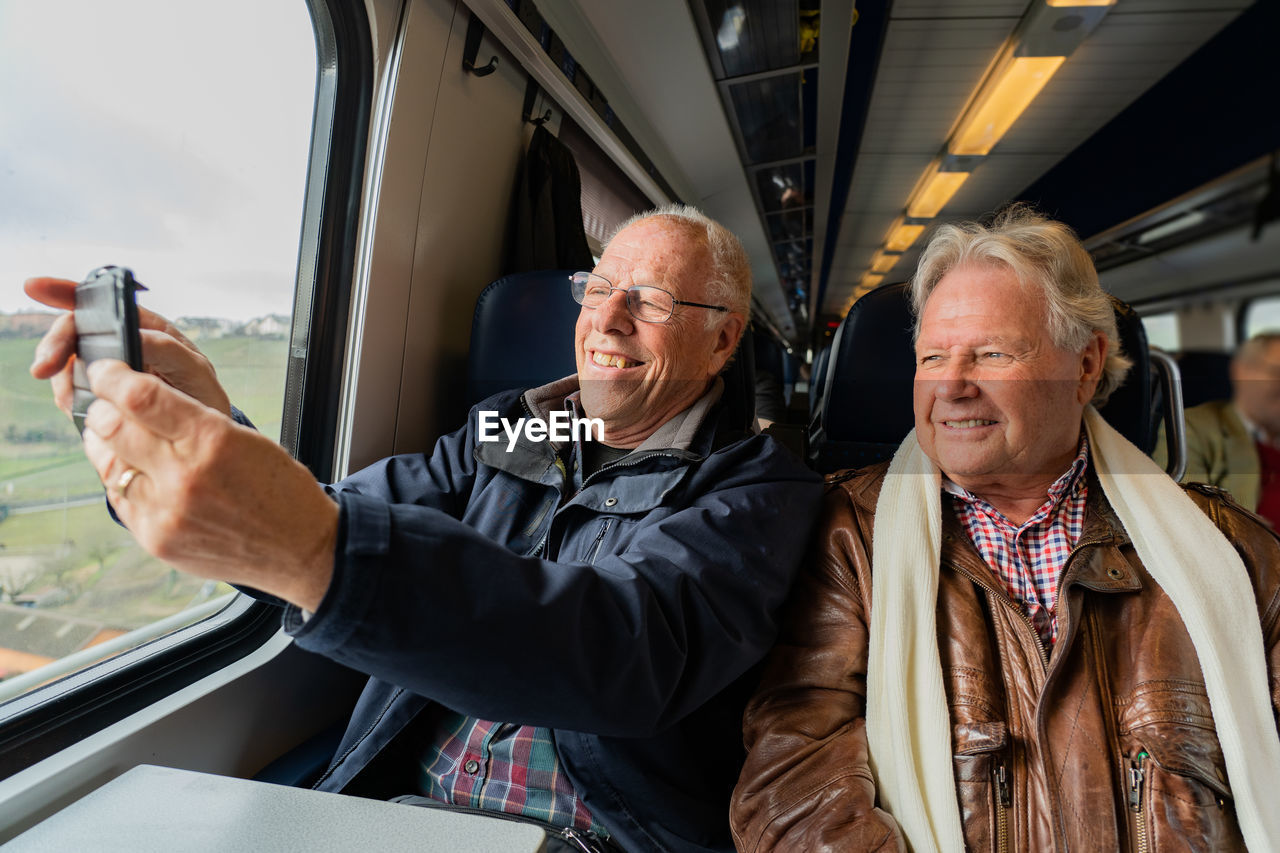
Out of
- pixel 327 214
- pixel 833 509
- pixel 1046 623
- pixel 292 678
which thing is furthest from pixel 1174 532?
pixel 327 214

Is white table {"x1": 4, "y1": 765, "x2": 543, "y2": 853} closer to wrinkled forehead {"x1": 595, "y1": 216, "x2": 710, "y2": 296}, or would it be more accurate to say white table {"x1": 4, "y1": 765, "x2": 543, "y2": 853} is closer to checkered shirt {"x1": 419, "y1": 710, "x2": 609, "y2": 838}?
checkered shirt {"x1": 419, "y1": 710, "x2": 609, "y2": 838}

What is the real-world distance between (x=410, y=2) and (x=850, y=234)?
8060mm

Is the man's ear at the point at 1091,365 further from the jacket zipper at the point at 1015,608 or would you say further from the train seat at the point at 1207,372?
the train seat at the point at 1207,372

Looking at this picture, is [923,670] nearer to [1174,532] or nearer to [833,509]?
[833,509]

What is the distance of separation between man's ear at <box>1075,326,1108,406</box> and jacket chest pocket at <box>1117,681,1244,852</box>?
0.57 m

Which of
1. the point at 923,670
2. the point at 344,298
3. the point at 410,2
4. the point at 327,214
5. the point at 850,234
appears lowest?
the point at 923,670

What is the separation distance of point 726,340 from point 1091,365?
790mm

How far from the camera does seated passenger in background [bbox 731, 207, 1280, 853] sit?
121 centimetres

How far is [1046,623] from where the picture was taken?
139 cm

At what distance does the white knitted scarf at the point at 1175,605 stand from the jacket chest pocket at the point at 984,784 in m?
0.03

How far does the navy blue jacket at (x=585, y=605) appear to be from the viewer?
2.82 feet

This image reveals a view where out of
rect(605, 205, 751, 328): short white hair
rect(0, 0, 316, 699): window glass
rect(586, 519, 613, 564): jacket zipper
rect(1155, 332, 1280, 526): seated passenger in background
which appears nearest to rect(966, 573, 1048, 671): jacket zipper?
rect(586, 519, 613, 564): jacket zipper

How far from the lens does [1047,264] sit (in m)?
1.49

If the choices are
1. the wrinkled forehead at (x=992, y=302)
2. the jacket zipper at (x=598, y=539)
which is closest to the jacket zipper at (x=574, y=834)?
the jacket zipper at (x=598, y=539)
